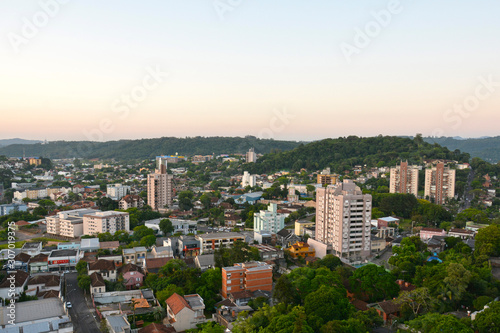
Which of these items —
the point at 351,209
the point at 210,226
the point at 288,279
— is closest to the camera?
the point at 288,279

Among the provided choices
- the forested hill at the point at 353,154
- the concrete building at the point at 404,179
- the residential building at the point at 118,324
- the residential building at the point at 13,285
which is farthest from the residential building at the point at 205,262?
the forested hill at the point at 353,154

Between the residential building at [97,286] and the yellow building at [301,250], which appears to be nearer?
the residential building at [97,286]

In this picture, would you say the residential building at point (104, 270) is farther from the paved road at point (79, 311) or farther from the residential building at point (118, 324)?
the residential building at point (118, 324)

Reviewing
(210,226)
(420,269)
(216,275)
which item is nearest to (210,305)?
(216,275)

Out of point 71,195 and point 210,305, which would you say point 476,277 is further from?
point 71,195

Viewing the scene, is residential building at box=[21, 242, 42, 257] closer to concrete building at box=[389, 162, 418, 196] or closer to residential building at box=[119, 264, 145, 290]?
residential building at box=[119, 264, 145, 290]

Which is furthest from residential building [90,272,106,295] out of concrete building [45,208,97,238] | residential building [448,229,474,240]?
residential building [448,229,474,240]

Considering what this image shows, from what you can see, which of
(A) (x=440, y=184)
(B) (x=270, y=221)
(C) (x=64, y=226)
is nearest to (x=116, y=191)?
(C) (x=64, y=226)
